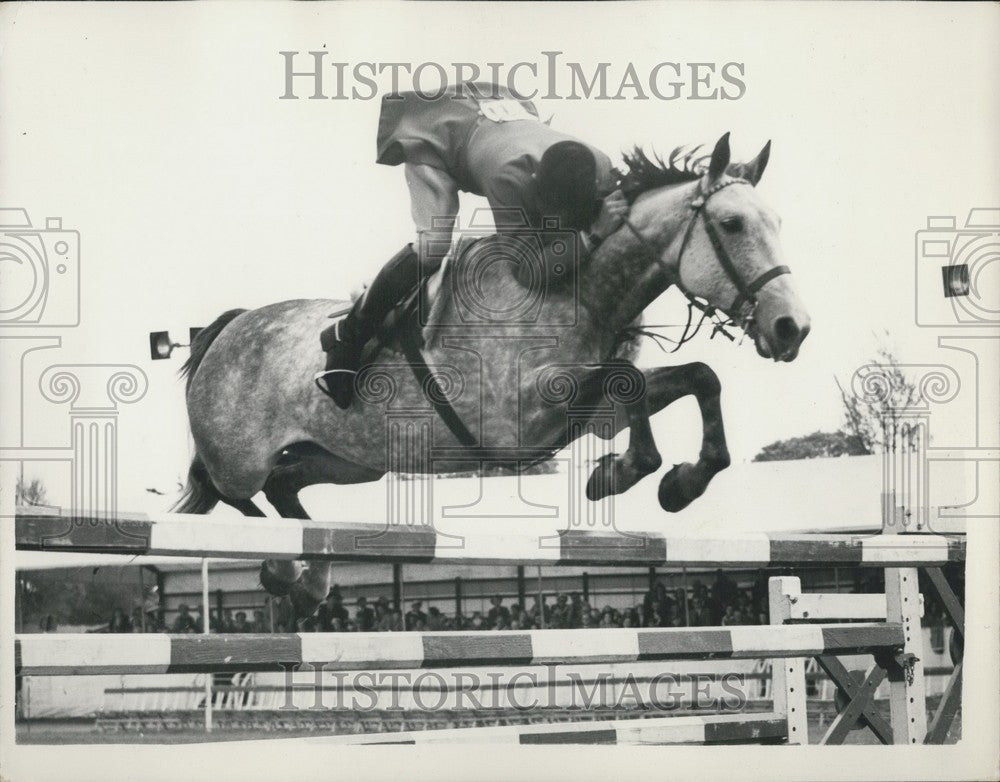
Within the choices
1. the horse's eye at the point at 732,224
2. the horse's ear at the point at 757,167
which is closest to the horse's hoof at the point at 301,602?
the horse's eye at the point at 732,224

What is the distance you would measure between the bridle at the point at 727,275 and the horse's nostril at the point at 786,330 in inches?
2.9

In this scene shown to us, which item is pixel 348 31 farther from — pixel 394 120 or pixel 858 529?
pixel 858 529

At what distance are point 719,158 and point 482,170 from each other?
2.06 feet

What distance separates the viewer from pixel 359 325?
331 centimetres

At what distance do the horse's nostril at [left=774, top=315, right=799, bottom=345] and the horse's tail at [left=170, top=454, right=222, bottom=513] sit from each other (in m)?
1.57

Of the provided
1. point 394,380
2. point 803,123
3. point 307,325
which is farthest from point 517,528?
point 803,123

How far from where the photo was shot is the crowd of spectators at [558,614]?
4.28 meters

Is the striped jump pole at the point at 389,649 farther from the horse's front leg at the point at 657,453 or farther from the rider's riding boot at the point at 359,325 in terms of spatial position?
the rider's riding boot at the point at 359,325

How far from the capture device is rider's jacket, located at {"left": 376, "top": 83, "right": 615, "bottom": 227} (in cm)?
323

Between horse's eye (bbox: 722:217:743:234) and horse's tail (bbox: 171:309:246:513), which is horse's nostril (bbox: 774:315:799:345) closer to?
horse's eye (bbox: 722:217:743:234)

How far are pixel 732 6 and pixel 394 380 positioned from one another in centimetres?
133

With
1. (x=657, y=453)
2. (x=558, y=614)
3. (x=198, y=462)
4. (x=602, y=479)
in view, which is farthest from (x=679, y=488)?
(x=558, y=614)

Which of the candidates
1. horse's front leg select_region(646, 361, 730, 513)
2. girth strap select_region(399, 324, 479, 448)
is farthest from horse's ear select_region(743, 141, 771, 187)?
girth strap select_region(399, 324, 479, 448)

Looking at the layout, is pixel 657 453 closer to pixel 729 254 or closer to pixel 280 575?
pixel 729 254
